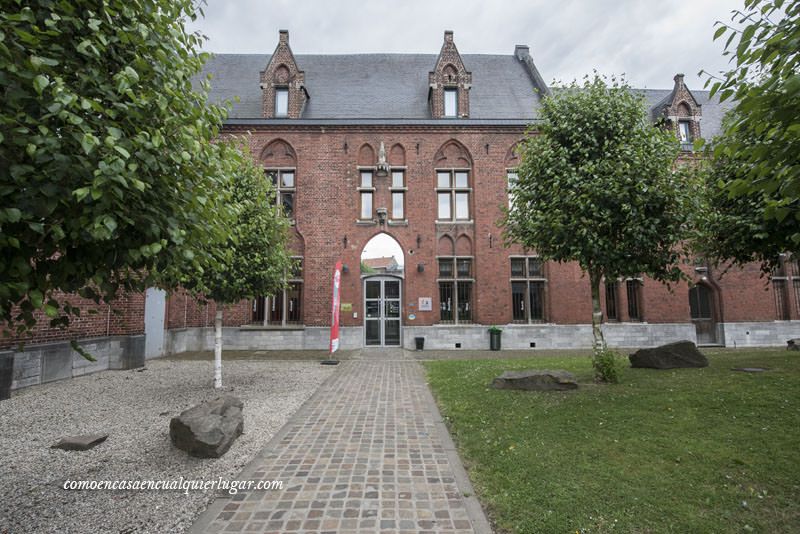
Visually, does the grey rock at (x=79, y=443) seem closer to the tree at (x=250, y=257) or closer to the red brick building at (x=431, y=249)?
the tree at (x=250, y=257)

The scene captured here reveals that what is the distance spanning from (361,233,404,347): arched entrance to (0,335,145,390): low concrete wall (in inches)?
324

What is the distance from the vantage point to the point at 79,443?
502 cm

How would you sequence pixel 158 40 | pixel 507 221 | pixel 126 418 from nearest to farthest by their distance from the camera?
pixel 158 40 → pixel 126 418 → pixel 507 221

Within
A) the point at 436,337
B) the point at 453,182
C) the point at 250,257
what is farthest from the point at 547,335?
the point at 250,257

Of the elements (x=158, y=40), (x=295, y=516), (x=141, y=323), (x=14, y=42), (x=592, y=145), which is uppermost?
(x=592, y=145)

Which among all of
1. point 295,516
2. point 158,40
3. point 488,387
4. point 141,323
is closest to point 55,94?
point 158,40

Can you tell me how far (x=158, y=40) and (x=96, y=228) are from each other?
1.71 m

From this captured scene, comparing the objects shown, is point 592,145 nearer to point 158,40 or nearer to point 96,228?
point 158,40

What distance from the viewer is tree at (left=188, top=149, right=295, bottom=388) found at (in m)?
7.82

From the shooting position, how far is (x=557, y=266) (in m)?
17.0

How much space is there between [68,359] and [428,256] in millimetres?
12119

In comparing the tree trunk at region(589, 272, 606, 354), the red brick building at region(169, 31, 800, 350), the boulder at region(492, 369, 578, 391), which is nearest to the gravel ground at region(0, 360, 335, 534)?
the boulder at region(492, 369, 578, 391)

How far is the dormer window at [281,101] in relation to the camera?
1789 centimetres

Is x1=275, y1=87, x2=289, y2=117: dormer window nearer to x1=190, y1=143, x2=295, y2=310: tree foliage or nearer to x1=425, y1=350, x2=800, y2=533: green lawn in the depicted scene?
x1=190, y1=143, x2=295, y2=310: tree foliage
